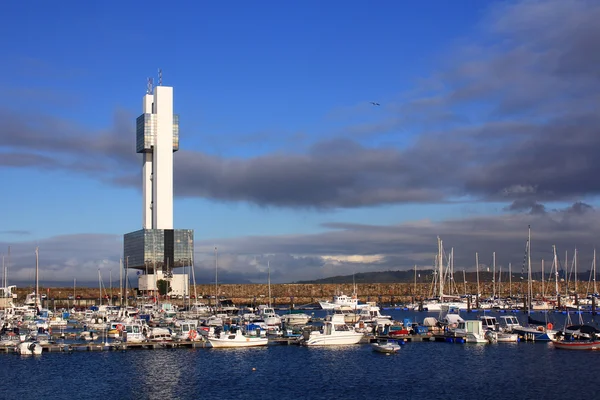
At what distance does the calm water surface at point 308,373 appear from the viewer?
54.3 meters

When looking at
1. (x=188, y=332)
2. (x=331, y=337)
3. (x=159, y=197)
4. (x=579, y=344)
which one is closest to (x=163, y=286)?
(x=159, y=197)

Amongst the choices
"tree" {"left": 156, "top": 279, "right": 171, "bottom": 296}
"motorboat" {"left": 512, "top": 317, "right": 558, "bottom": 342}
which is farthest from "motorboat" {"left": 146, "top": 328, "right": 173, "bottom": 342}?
"tree" {"left": 156, "top": 279, "right": 171, "bottom": 296}

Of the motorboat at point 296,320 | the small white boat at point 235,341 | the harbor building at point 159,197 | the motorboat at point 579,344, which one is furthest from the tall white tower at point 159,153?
the motorboat at point 579,344

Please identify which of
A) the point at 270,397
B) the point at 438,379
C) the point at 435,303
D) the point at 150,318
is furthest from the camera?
the point at 435,303

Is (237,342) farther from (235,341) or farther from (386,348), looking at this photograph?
(386,348)

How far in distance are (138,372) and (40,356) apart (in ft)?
48.9

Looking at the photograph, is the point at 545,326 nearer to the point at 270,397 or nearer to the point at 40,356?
the point at 270,397

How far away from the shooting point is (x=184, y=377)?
6106cm

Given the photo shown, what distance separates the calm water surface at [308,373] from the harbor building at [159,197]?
12038 centimetres

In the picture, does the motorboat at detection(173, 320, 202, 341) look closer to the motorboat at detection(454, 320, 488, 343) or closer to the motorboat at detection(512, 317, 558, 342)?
the motorboat at detection(454, 320, 488, 343)

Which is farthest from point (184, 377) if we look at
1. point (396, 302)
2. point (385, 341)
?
point (396, 302)

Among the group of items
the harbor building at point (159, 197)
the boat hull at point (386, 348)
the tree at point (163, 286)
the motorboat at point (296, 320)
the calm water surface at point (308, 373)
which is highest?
the harbor building at point (159, 197)

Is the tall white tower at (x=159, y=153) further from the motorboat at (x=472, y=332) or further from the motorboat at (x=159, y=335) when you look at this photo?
the motorboat at (x=472, y=332)

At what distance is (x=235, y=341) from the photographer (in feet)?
259
